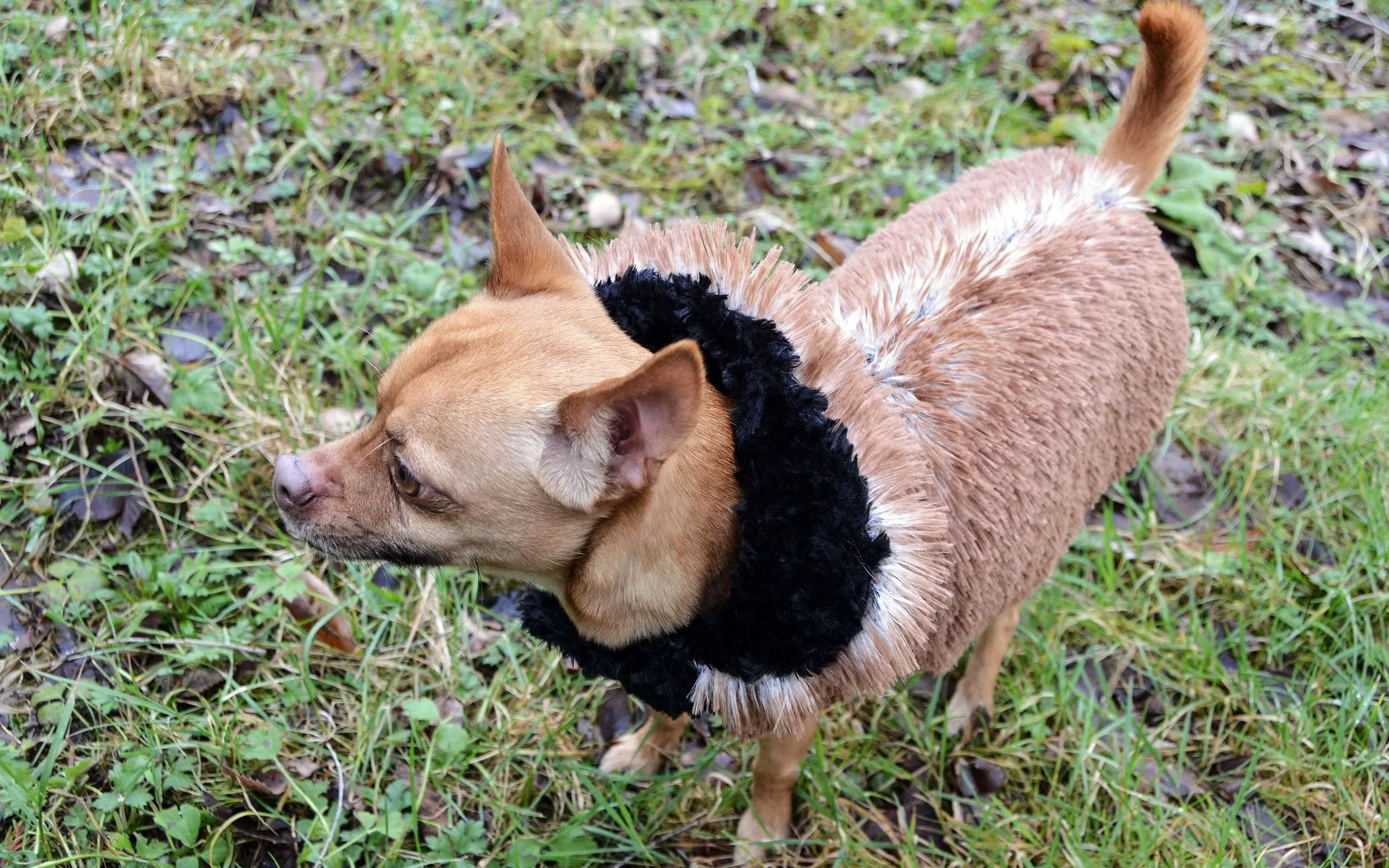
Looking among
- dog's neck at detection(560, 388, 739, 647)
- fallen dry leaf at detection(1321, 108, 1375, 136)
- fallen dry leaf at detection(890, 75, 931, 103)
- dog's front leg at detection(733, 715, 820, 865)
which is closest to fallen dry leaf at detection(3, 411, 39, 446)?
dog's neck at detection(560, 388, 739, 647)

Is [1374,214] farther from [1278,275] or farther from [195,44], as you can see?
[195,44]

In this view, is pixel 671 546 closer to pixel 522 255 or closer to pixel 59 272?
pixel 522 255

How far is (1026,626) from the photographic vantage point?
2.72 meters

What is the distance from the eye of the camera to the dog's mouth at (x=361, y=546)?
5.80 ft

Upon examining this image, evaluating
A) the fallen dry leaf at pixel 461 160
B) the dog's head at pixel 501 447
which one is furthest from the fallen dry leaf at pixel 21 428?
the fallen dry leaf at pixel 461 160

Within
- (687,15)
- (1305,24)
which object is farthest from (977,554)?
(1305,24)

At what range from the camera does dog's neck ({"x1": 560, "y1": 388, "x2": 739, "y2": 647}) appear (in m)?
1.71

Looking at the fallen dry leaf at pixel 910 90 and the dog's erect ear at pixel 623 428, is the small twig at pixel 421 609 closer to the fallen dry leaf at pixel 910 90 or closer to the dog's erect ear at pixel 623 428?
the dog's erect ear at pixel 623 428

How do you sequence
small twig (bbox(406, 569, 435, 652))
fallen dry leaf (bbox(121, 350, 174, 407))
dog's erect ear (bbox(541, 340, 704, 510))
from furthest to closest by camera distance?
fallen dry leaf (bbox(121, 350, 174, 407)), small twig (bbox(406, 569, 435, 652)), dog's erect ear (bbox(541, 340, 704, 510))

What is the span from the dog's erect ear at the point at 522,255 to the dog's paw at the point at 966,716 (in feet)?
5.02

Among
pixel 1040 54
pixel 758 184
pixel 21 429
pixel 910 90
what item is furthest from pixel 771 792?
pixel 1040 54

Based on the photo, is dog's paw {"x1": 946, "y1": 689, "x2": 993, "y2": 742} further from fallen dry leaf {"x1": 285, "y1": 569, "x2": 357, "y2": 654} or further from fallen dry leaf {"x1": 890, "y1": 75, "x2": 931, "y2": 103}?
fallen dry leaf {"x1": 890, "y1": 75, "x2": 931, "y2": 103}

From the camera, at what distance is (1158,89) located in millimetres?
2426

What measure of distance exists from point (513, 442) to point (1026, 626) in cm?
173
